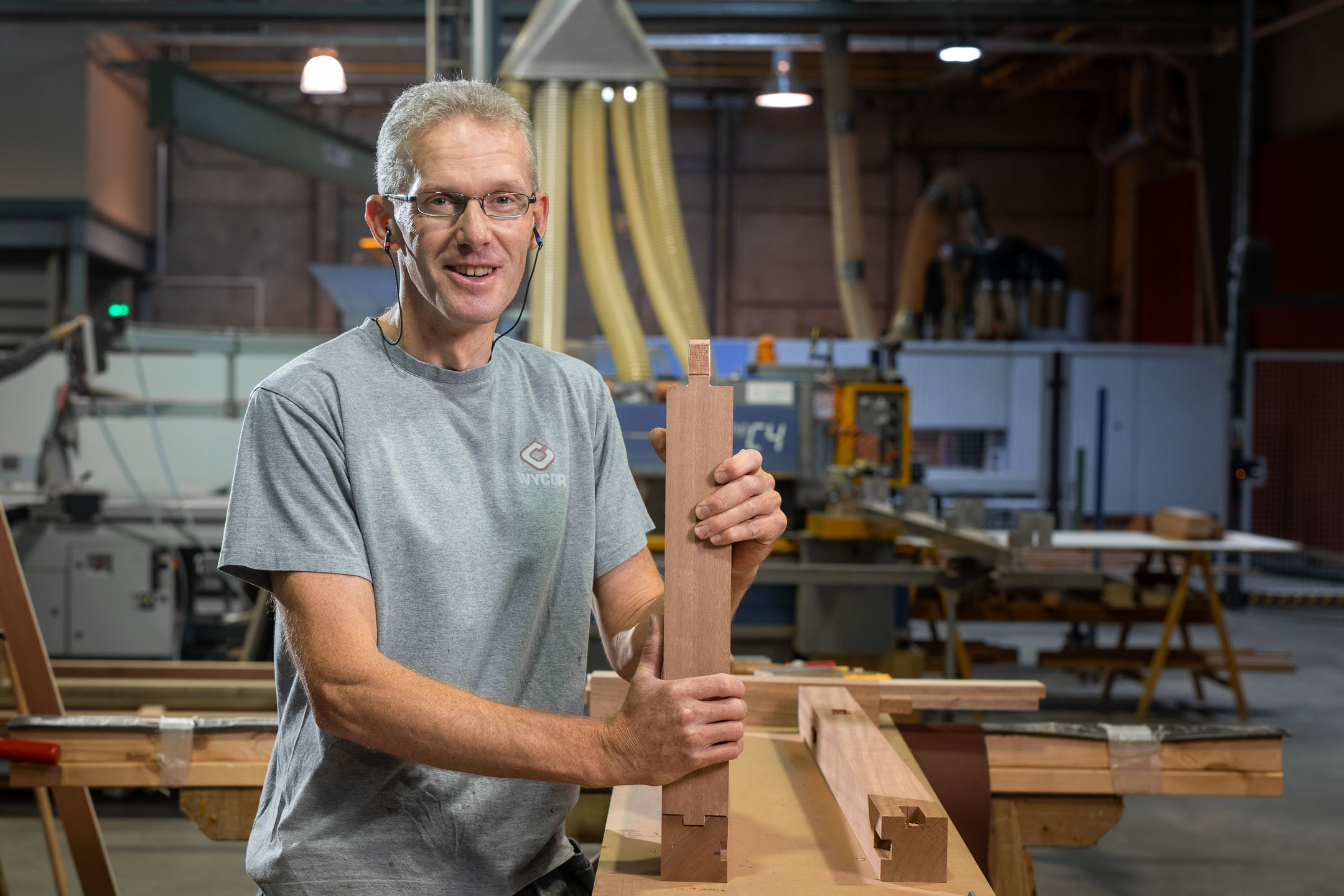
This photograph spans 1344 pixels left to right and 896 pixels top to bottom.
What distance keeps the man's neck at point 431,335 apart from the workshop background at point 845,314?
1048 mm

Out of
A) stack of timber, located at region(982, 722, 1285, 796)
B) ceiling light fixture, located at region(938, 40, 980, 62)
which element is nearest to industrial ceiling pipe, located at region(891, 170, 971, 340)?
ceiling light fixture, located at region(938, 40, 980, 62)

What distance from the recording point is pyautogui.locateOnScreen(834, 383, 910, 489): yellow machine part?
3.81 m

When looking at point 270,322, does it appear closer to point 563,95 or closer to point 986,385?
point 986,385

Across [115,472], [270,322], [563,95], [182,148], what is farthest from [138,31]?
[563,95]

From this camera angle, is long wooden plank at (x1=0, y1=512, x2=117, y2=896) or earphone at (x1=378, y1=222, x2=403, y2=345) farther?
long wooden plank at (x1=0, y1=512, x2=117, y2=896)

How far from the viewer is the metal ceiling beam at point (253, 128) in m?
3.93

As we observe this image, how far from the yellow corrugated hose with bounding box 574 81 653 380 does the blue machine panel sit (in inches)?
13.2

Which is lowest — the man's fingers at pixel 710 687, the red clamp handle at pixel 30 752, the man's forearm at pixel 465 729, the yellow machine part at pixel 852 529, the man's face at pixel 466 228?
the red clamp handle at pixel 30 752

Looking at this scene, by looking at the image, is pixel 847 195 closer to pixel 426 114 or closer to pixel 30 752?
pixel 30 752

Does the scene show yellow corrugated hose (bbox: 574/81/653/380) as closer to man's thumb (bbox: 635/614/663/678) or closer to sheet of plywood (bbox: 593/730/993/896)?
sheet of plywood (bbox: 593/730/993/896)

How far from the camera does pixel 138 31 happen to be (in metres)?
7.65

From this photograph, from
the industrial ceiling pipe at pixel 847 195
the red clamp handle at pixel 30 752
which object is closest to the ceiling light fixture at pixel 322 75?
the red clamp handle at pixel 30 752

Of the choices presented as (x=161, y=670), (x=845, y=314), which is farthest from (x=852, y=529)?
(x=845, y=314)

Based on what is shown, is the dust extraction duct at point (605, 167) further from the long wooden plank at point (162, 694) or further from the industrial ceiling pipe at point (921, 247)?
the industrial ceiling pipe at point (921, 247)
